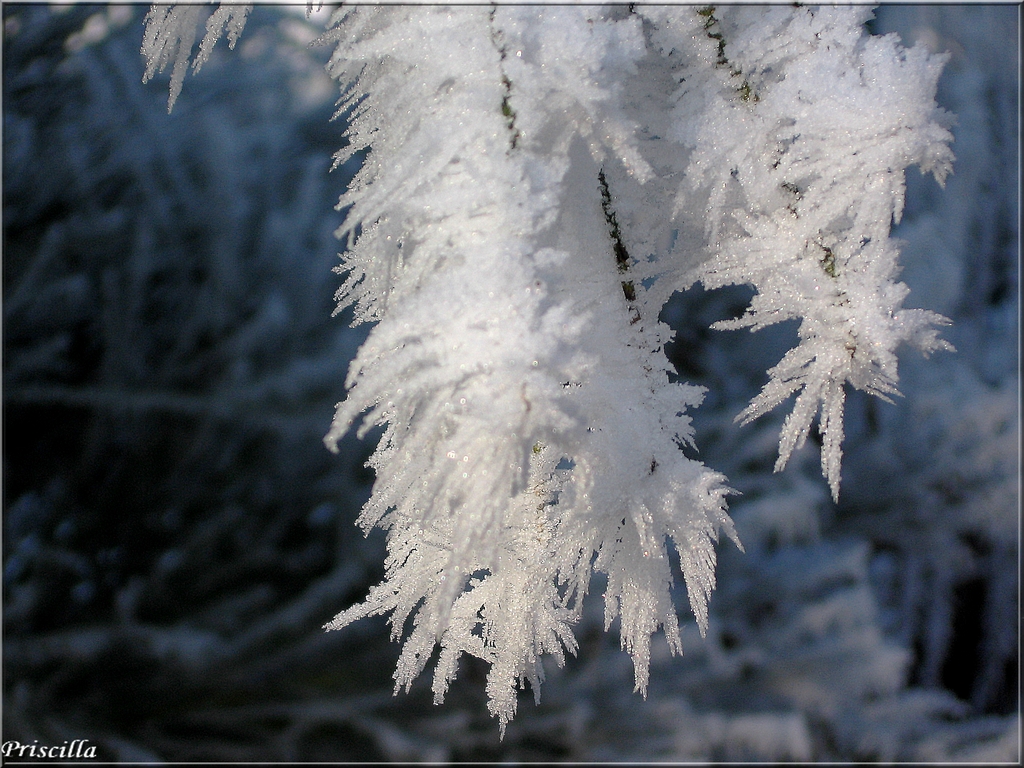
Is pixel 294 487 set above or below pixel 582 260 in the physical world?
below

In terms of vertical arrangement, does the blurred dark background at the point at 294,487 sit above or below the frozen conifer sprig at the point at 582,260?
below

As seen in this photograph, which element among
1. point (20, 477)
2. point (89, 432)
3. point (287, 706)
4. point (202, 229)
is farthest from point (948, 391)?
point (20, 477)

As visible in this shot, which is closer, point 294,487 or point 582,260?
point 582,260

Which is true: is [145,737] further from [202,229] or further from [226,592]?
[202,229]

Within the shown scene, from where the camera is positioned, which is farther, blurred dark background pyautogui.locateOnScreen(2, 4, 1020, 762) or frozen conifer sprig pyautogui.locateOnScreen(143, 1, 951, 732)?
blurred dark background pyautogui.locateOnScreen(2, 4, 1020, 762)
